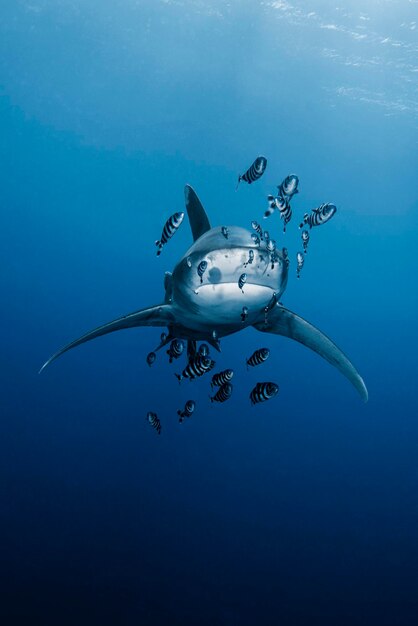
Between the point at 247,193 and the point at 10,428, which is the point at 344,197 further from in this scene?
the point at 10,428

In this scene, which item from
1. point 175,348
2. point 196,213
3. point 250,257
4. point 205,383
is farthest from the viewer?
point 205,383

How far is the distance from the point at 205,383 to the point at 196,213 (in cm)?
2368

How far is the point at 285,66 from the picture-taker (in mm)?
22234

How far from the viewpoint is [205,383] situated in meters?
28.8

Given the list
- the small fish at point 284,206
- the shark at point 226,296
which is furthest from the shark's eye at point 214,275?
the small fish at point 284,206

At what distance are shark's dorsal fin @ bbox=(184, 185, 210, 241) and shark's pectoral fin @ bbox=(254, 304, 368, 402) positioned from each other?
1.51 meters

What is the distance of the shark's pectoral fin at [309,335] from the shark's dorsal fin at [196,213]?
151cm

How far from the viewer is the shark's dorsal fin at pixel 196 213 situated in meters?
5.79

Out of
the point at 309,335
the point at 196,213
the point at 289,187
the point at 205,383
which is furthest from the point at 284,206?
the point at 205,383

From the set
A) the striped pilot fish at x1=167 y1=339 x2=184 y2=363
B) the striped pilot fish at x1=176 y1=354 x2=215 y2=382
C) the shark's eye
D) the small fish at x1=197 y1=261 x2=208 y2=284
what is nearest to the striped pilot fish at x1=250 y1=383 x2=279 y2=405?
the striped pilot fish at x1=176 y1=354 x2=215 y2=382

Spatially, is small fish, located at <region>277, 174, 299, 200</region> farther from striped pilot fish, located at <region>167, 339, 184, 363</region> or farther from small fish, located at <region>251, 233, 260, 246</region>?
striped pilot fish, located at <region>167, 339, 184, 363</region>

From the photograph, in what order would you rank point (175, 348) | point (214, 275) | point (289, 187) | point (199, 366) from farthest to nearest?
point (175, 348), point (289, 187), point (199, 366), point (214, 275)

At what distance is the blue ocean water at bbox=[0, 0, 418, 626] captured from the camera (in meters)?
13.1

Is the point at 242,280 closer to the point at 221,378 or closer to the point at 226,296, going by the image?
the point at 226,296
